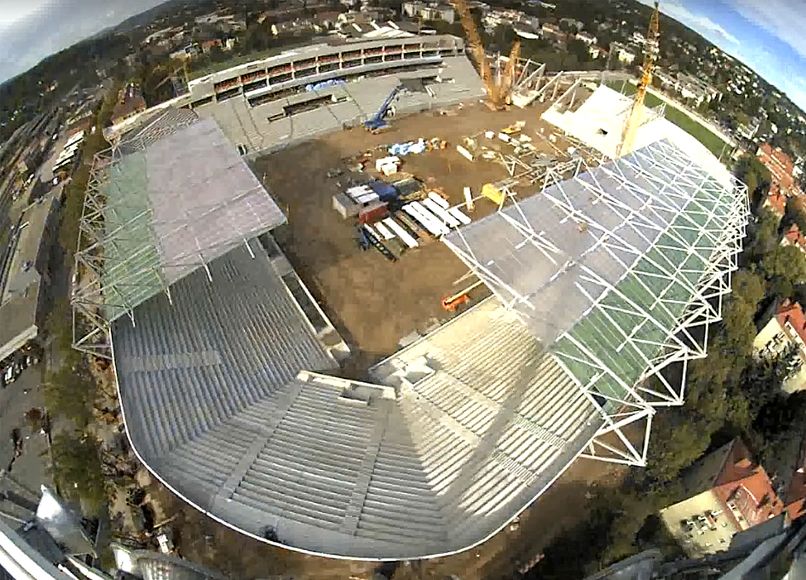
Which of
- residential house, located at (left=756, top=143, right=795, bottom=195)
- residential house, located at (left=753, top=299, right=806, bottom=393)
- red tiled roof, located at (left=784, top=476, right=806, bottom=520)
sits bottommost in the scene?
red tiled roof, located at (left=784, top=476, right=806, bottom=520)

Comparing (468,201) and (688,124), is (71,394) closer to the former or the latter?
(468,201)

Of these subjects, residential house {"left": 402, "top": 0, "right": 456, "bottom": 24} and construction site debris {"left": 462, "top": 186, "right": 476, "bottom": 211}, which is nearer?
construction site debris {"left": 462, "top": 186, "right": 476, "bottom": 211}

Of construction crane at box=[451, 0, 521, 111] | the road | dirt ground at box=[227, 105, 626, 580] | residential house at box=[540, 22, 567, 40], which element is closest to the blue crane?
dirt ground at box=[227, 105, 626, 580]

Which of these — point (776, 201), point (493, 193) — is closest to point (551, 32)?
point (493, 193)

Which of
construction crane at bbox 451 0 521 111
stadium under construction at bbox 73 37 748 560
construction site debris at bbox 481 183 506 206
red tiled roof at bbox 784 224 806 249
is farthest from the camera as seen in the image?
construction crane at bbox 451 0 521 111

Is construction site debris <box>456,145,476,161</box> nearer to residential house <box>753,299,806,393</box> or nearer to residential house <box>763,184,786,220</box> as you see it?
residential house <box>763,184,786,220</box>

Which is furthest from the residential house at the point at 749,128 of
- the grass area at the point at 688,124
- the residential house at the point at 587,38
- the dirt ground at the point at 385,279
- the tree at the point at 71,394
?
the tree at the point at 71,394

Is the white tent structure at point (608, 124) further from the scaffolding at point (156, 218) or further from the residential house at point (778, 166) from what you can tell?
the scaffolding at point (156, 218)
